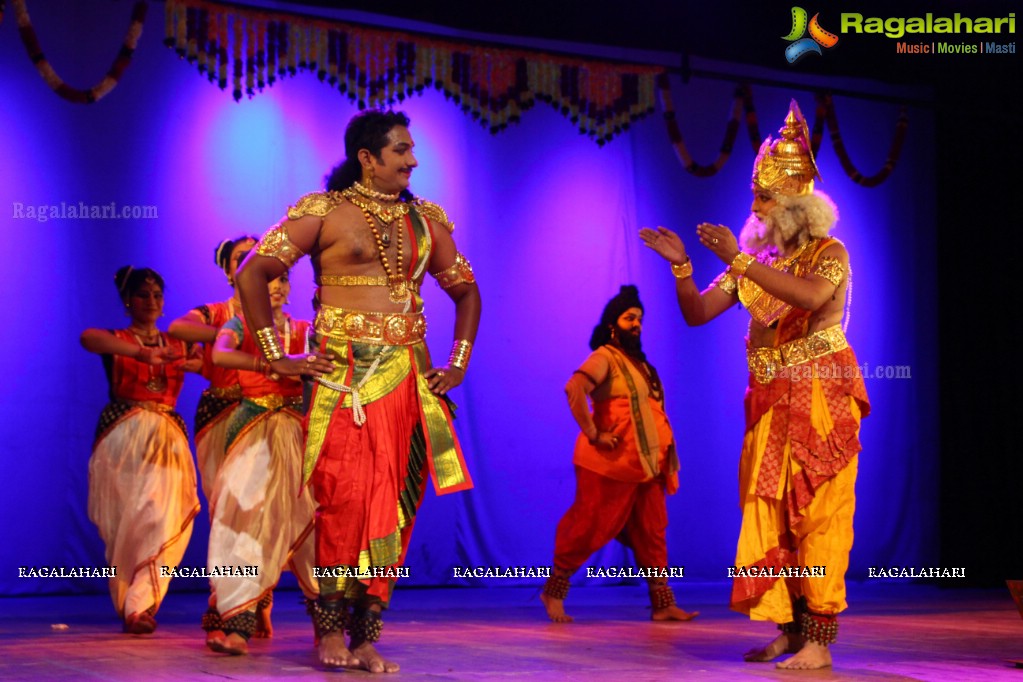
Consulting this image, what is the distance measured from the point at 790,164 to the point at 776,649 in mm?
1761

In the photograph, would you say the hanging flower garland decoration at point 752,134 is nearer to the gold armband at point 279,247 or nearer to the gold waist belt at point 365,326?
the gold waist belt at point 365,326

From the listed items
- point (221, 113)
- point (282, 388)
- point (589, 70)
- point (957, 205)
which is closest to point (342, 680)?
point (282, 388)

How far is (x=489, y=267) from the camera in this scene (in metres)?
9.16

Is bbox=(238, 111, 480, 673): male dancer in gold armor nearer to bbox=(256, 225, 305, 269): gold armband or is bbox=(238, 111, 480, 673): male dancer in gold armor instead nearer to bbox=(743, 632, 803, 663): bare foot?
bbox=(256, 225, 305, 269): gold armband

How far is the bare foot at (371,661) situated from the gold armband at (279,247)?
51.4 inches

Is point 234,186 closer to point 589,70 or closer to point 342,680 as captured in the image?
point 589,70

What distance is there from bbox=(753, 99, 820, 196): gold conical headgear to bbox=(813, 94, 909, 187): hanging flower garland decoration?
4821 mm

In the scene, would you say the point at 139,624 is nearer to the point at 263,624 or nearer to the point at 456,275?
the point at 263,624

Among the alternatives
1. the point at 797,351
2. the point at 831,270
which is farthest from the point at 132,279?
the point at 831,270

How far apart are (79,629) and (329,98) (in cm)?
393

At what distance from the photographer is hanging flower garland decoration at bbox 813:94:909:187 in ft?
31.8

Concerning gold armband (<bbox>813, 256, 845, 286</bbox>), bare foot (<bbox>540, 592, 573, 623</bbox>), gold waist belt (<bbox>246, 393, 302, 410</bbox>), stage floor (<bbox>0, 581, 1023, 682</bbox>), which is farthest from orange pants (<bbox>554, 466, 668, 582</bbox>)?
gold armband (<bbox>813, 256, 845, 286</bbox>)

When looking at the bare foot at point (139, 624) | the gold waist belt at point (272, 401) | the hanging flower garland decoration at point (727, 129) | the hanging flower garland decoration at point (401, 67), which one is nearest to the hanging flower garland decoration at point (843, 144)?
the hanging flower garland decoration at point (727, 129)

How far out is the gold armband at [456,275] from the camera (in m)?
4.86
